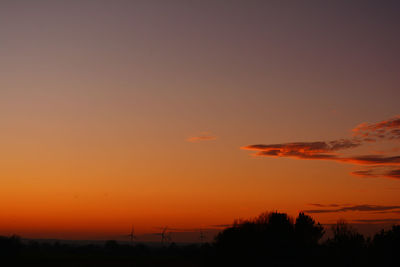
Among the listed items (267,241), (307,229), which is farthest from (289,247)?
(307,229)

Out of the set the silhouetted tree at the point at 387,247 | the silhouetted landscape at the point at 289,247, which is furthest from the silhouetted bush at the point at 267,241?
the silhouetted tree at the point at 387,247

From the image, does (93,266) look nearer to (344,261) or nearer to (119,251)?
(344,261)

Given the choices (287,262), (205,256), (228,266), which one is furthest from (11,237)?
(287,262)

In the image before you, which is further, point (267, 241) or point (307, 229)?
point (307, 229)

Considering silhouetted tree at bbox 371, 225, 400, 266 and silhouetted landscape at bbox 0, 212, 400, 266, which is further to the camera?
silhouetted tree at bbox 371, 225, 400, 266

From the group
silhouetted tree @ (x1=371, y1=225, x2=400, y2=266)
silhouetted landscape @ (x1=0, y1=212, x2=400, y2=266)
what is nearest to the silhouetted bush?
silhouetted landscape @ (x1=0, y1=212, x2=400, y2=266)

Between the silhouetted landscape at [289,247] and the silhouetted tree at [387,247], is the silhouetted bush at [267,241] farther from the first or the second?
the silhouetted tree at [387,247]

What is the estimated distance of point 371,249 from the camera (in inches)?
3531

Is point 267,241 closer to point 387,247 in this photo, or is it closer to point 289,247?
point 289,247

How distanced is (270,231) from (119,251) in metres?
130

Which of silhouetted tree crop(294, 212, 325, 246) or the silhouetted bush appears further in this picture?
silhouetted tree crop(294, 212, 325, 246)

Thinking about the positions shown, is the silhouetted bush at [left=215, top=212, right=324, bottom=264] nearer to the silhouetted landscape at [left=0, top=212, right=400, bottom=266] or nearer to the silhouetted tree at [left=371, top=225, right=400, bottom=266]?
the silhouetted landscape at [left=0, top=212, right=400, bottom=266]

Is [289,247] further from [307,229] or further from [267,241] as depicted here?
[307,229]

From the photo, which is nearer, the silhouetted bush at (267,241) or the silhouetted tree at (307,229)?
the silhouetted bush at (267,241)
